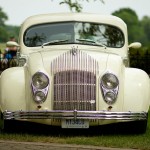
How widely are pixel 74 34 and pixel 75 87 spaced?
177 centimetres

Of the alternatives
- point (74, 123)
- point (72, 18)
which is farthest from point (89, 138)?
point (72, 18)

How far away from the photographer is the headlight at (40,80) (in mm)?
8867

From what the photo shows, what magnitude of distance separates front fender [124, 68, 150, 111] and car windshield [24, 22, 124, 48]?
1315 millimetres

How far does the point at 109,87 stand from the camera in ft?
29.1

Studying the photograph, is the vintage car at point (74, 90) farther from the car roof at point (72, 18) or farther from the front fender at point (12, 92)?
the car roof at point (72, 18)

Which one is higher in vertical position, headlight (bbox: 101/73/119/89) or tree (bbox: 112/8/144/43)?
tree (bbox: 112/8/144/43)

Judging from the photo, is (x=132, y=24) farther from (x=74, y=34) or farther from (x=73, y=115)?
(x=73, y=115)

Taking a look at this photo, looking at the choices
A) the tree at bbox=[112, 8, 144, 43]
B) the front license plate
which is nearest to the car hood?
the front license plate

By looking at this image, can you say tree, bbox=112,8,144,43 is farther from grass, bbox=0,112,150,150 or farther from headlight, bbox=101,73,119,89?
headlight, bbox=101,73,119,89

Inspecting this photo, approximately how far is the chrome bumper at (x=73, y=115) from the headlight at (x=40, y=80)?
0.41m

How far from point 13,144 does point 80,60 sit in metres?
1.73

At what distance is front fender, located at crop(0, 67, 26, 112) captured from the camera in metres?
9.05

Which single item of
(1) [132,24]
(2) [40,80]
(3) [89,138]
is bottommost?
(3) [89,138]

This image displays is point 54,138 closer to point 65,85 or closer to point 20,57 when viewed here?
point 65,85
